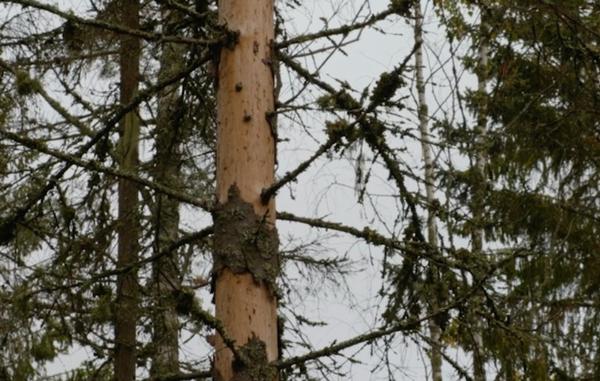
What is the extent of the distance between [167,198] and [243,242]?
3457mm

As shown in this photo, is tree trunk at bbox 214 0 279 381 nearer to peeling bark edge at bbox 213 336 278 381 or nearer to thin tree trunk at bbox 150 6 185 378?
peeling bark edge at bbox 213 336 278 381

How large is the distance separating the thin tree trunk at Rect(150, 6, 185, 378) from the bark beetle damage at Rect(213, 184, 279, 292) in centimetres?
43

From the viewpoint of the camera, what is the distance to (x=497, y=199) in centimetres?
1093

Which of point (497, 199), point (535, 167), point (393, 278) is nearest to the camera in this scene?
point (393, 278)

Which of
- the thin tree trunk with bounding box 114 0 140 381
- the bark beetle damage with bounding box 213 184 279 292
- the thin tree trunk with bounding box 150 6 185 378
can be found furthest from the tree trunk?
the thin tree trunk with bounding box 114 0 140 381

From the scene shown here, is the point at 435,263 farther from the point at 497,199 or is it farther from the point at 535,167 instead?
the point at 535,167

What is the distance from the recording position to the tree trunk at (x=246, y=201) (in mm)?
4793

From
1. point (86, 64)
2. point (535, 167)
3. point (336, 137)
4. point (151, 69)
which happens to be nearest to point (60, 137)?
point (86, 64)

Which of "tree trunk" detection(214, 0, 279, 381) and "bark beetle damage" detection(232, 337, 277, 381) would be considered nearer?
"bark beetle damage" detection(232, 337, 277, 381)

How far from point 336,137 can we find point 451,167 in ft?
4.18

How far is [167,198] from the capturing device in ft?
27.1

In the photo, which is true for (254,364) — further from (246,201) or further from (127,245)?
(127,245)

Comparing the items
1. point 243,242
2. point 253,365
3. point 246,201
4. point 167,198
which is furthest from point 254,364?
point 167,198

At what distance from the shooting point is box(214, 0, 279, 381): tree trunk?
15.7 ft
